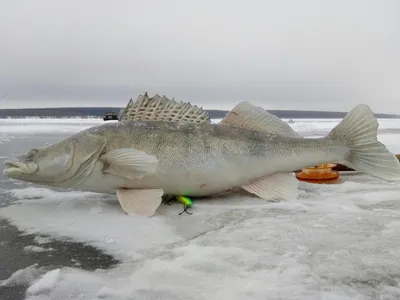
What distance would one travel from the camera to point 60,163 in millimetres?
3342

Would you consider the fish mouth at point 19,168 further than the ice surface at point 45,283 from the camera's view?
Yes

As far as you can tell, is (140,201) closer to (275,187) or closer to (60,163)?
(60,163)

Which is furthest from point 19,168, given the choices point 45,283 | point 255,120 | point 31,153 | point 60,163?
point 255,120

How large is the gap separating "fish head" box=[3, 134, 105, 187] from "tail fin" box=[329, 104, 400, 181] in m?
2.18

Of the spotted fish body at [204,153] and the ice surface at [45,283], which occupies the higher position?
the spotted fish body at [204,153]

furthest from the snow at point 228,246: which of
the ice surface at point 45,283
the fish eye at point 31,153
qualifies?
the fish eye at point 31,153

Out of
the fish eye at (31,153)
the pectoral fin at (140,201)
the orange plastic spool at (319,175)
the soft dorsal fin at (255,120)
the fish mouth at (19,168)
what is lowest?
the orange plastic spool at (319,175)

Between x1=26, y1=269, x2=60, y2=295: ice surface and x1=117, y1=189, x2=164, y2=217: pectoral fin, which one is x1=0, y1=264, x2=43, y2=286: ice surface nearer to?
x1=26, y1=269, x2=60, y2=295: ice surface

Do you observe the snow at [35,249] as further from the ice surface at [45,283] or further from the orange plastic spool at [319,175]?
the orange plastic spool at [319,175]

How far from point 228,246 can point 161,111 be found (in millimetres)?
1785

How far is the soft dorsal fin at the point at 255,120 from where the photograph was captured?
3.99 metres

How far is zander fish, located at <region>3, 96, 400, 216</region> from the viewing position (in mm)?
3359

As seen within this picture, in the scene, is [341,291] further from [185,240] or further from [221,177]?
[221,177]

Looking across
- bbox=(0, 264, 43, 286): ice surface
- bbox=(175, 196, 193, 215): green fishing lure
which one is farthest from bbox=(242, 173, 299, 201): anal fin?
bbox=(0, 264, 43, 286): ice surface
